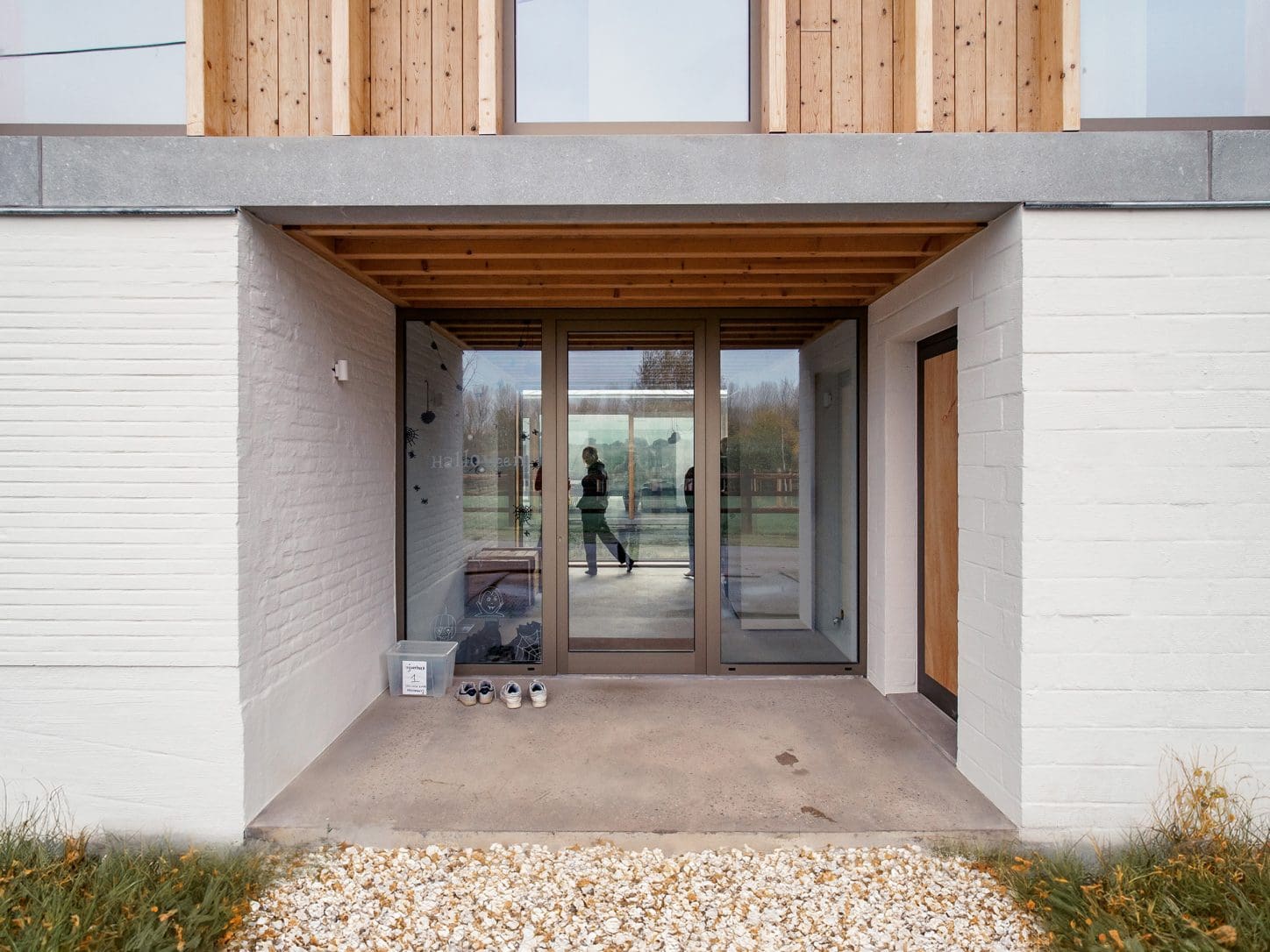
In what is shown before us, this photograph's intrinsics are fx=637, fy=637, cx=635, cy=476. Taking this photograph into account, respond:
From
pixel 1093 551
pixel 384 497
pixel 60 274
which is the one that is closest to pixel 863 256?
pixel 1093 551

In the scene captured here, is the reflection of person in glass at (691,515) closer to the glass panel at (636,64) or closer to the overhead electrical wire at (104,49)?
the glass panel at (636,64)

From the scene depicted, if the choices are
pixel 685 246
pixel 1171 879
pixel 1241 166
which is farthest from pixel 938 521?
pixel 685 246

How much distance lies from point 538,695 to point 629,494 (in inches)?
56.5

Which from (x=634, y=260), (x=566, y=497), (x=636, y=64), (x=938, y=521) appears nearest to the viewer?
(x=636, y=64)

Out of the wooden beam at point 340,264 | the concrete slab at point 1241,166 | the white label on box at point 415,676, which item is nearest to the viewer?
the concrete slab at point 1241,166

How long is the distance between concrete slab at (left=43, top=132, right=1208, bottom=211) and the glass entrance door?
1767 millimetres

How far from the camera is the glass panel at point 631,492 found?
4.37 metres

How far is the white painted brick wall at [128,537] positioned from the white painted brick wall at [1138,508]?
3.27 metres

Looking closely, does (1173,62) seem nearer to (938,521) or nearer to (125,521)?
(938,521)

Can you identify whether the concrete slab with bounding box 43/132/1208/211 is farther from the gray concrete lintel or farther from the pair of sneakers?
the pair of sneakers

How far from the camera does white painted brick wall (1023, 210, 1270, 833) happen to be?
253 cm

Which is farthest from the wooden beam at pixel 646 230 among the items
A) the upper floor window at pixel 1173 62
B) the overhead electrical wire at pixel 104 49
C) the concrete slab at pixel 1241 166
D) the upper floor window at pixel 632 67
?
the overhead electrical wire at pixel 104 49

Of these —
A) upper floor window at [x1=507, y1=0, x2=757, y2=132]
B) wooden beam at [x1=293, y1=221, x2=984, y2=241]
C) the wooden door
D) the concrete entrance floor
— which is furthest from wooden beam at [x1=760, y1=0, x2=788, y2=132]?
the concrete entrance floor

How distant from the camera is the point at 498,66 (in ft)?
9.09
